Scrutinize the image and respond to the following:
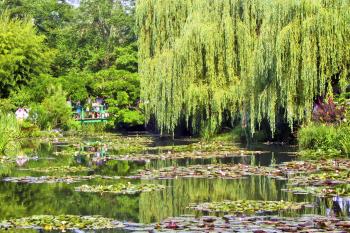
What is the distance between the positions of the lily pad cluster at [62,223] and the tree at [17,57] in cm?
3133

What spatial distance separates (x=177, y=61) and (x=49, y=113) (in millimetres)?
14165

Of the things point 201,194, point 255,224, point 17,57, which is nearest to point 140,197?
point 201,194

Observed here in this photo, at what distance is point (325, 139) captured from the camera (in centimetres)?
2009

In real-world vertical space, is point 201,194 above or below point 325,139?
below

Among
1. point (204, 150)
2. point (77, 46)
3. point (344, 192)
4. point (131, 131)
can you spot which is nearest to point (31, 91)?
point (131, 131)

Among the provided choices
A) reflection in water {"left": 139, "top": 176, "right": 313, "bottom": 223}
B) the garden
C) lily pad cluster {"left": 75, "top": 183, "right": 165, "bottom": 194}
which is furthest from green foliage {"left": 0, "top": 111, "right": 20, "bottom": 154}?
reflection in water {"left": 139, "top": 176, "right": 313, "bottom": 223}

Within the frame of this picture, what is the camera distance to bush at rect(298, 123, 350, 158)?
18.7m

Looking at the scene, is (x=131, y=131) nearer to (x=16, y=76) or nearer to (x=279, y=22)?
(x=16, y=76)

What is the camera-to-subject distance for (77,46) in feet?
186

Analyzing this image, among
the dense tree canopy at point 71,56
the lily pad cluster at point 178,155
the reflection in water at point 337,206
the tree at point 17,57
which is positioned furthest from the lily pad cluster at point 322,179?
the tree at point 17,57

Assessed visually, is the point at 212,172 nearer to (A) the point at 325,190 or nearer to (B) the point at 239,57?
(A) the point at 325,190

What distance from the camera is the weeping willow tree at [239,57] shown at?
21734 mm

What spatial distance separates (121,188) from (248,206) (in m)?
3.41

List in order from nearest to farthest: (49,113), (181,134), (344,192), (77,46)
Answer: (344,192)
(181,134)
(49,113)
(77,46)
